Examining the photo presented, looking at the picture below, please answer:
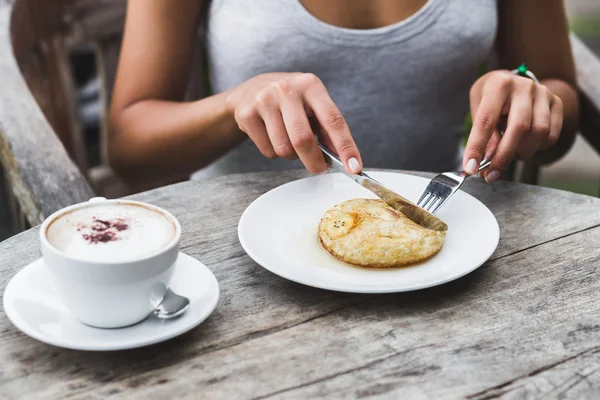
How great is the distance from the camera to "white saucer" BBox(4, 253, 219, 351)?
2.23ft

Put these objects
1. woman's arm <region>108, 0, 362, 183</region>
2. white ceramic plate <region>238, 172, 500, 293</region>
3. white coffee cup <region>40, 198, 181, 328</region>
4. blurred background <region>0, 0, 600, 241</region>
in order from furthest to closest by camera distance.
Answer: blurred background <region>0, 0, 600, 241</region>
woman's arm <region>108, 0, 362, 183</region>
white ceramic plate <region>238, 172, 500, 293</region>
white coffee cup <region>40, 198, 181, 328</region>

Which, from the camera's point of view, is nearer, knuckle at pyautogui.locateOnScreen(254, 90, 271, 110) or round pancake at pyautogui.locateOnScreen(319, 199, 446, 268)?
round pancake at pyautogui.locateOnScreen(319, 199, 446, 268)

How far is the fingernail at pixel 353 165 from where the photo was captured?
3.20 ft

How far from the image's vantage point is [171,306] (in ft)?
2.39

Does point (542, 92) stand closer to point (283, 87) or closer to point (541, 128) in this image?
point (541, 128)

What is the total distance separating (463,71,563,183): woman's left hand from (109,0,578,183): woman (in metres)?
0.03

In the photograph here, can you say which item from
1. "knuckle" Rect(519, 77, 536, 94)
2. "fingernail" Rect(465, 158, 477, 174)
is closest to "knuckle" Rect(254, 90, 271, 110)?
"fingernail" Rect(465, 158, 477, 174)

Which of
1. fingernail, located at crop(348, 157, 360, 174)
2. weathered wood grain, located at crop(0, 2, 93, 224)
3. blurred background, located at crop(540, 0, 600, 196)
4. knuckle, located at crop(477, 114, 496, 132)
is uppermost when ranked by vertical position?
knuckle, located at crop(477, 114, 496, 132)

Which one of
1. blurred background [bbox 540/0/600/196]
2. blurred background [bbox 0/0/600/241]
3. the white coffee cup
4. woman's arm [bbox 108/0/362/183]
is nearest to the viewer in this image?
the white coffee cup

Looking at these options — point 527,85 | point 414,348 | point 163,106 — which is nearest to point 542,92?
point 527,85

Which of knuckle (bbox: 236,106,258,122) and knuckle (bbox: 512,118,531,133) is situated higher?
knuckle (bbox: 236,106,258,122)

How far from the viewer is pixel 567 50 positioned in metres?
1.57

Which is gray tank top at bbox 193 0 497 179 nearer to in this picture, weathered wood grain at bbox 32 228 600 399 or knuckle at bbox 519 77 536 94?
knuckle at bbox 519 77 536 94

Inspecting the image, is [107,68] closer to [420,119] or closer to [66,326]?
[420,119]
